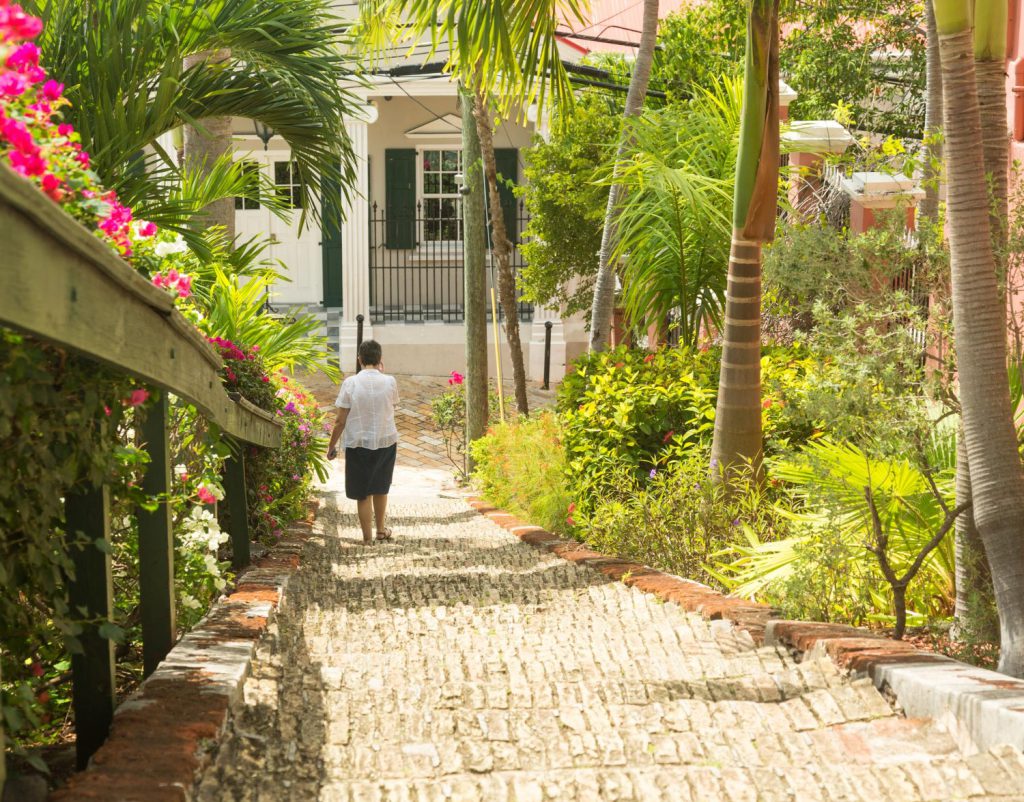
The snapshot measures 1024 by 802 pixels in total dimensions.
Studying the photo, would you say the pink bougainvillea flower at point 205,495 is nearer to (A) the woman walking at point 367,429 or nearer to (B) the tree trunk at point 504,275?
(A) the woman walking at point 367,429

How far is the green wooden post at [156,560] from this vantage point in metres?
3.86

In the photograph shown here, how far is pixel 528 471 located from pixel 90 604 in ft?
27.5

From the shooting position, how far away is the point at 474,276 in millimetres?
15461

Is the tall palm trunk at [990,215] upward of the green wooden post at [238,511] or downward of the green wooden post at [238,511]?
upward

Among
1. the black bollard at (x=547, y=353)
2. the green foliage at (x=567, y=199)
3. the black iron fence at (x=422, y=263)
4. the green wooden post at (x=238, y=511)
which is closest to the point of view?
the green wooden post at (x=238, y=511)

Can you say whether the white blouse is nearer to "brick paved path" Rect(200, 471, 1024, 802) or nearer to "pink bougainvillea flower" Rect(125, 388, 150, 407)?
"brick paved path" Rect(200, 471, 1024, 802)

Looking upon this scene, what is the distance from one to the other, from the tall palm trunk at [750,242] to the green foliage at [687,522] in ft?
0.64

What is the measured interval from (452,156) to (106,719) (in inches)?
795

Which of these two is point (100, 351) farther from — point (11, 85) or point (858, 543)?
point (858, 543)

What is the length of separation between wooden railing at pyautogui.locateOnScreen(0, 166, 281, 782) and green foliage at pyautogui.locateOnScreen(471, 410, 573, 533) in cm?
515

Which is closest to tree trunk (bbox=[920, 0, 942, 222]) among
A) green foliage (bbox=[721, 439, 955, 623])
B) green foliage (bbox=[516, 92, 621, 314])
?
green foliage (bbox=[721, 439, 955, 623])

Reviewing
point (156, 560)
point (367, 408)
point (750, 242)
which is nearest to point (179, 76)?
point (367, 408)

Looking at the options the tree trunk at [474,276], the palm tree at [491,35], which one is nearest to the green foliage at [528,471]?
the tree trunk at [474,276]

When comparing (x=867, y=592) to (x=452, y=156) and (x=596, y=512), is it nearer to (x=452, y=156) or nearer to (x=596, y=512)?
(x=596, y=512)
